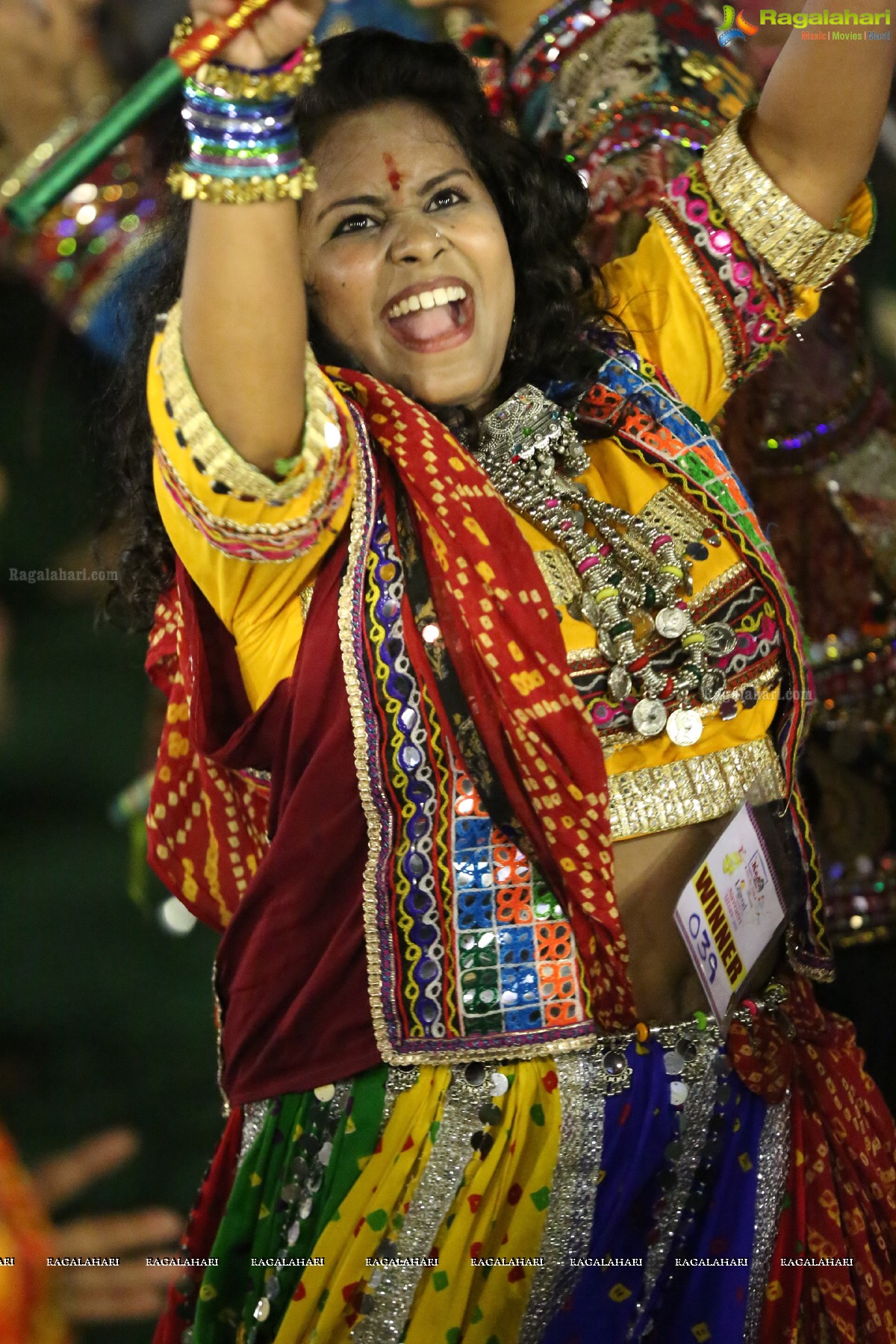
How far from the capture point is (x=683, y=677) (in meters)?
1.51

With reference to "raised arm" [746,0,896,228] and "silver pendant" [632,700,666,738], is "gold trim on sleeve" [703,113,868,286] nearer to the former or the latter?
"raised arm" [746,0,896,228]

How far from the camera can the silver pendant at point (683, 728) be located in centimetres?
151

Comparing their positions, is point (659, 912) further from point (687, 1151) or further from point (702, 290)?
point (702, 290)

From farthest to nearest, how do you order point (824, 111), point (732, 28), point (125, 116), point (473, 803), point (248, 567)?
point (732, 28), point (824, 111), point (473, 803), point (248, 567), point (125, 116)

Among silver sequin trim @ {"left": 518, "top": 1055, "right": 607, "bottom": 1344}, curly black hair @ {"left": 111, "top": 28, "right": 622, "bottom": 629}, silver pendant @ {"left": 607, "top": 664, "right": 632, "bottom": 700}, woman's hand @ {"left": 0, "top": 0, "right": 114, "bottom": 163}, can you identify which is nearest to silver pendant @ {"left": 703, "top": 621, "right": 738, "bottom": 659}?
silver pendant @ {"left": 607, "top": 664, "right": 632, "bottom": 700}

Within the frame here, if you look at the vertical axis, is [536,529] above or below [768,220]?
below

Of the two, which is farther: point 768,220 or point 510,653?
point 768,220

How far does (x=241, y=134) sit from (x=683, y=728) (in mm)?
750

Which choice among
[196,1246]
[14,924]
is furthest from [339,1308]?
[14,924]

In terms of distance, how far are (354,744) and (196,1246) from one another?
2.04ft

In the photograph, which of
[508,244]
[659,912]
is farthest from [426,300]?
[659,912]

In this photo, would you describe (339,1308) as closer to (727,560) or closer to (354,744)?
(354,744)

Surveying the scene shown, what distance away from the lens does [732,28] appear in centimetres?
209

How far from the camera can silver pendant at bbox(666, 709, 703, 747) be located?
1509 millimetres
